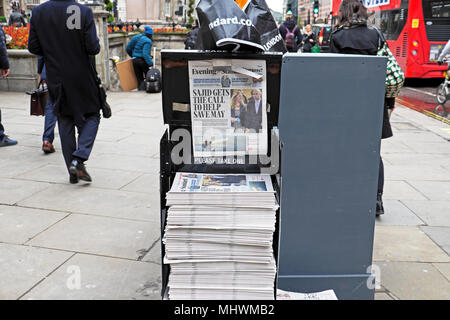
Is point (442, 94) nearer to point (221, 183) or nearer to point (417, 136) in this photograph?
point (417, 136)

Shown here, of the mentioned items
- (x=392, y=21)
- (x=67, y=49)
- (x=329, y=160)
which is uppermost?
(x=392, y=21)

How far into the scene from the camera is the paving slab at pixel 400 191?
207 inches

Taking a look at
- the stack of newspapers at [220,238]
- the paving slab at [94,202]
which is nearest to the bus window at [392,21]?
the paving slab at [94,202]

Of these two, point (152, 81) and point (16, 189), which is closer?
point (16, 189)

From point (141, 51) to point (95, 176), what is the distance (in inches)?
315

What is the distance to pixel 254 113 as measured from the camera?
2.55m

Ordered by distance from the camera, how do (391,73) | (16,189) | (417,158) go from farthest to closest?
(417,158) < (16,189) < (391,73)

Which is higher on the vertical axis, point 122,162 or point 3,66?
point 3,66

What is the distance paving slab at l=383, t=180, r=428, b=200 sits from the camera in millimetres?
5266

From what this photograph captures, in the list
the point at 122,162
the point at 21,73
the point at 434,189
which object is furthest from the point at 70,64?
the point at 21,73

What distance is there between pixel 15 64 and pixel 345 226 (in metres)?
10.4
